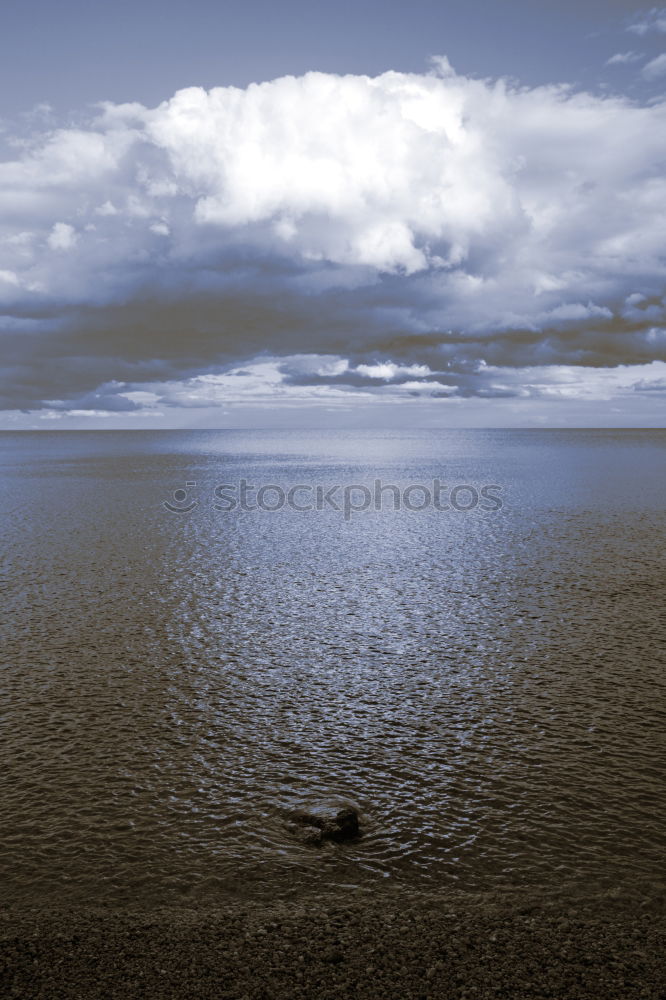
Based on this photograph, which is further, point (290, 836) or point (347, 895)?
point (290, 836)

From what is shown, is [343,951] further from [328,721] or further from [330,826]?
[328,721]

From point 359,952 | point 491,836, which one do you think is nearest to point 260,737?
point 491,836

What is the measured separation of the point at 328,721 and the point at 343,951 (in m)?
7.75

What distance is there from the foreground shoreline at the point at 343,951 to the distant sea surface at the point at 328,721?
0.53 metres

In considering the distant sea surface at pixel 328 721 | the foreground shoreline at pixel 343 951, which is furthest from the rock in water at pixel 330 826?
the foreground shoreline at pixel 343 951

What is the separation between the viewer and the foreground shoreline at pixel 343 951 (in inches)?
358

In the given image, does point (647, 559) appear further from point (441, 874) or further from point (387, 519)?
point (441, 874)

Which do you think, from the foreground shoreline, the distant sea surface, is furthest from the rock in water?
the foreground shoreline

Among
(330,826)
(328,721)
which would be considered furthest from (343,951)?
(328,721)

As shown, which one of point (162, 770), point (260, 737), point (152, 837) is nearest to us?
point (152, 837)

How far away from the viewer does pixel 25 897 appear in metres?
10.9

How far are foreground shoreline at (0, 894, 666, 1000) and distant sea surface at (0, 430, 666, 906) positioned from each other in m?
0.53

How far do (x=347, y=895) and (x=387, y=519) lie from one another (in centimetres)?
4327

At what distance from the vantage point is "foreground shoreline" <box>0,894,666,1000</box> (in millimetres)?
9094
